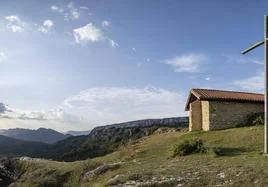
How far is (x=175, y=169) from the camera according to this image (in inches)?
822

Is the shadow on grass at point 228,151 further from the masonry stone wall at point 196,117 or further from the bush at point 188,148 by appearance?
the masonry stone wall at point 196,117

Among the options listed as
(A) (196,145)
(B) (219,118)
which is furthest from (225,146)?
(B) (219,118)

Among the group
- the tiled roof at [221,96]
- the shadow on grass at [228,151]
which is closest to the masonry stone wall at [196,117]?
the tiled roof at [221,96]

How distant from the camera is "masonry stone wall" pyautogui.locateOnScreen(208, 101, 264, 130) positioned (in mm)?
37281

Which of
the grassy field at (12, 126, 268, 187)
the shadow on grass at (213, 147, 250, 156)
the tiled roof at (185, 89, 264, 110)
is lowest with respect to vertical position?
the grassy field at (12, 126, 268, 187)

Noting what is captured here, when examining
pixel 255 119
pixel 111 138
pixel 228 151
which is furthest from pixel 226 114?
pixel 111 138

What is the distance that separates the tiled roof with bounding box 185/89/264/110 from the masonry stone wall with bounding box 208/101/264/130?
15.7 inches

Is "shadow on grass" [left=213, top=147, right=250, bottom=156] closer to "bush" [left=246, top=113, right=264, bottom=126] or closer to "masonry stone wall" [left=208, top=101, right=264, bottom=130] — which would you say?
"masonry stone wall" [left=208, top=101, right=264, bottom=130]

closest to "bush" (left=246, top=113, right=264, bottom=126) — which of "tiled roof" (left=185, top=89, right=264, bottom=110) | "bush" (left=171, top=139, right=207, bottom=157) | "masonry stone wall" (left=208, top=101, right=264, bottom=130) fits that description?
"masonry stone wall" (left=208, top=101, right=264, bottom=130)

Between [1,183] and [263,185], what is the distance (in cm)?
1869

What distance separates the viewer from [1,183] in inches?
1112

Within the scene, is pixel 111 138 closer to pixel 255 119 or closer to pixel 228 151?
pixel 255 119

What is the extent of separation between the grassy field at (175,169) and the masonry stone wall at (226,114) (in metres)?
4.23

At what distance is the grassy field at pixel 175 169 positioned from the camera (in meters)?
18.1
